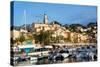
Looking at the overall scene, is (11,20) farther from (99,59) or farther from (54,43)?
(99,59)

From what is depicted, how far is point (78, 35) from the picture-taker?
236 cm

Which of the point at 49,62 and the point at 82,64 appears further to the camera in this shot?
the point at 82,64

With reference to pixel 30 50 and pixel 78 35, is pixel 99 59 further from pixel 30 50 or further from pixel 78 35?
pixel 30 50

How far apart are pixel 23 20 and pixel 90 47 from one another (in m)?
0.87

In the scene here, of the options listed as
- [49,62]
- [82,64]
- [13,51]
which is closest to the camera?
[13,51]

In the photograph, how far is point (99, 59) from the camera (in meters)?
2.45

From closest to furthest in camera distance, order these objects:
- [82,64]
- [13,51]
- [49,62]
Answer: [13,51] → [49,62] → [82,64]

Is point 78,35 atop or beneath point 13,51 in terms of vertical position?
atop

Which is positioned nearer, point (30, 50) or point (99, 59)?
point (30, 50)

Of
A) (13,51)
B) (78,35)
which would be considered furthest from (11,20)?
(78,35)

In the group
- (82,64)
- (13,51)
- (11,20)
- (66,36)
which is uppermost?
(11,20)

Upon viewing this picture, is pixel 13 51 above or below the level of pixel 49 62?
above

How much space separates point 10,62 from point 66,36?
2.29ft

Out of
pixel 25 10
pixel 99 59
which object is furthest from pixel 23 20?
pixel 99 59
